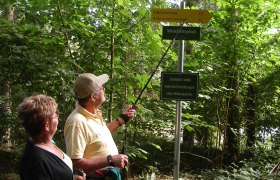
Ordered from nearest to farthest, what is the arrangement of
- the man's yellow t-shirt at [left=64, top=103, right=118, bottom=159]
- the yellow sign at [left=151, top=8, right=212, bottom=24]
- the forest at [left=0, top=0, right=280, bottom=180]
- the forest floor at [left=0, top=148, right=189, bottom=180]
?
the man's yellow t-shirt at [left=64, top=103, right=118, bottom=159] → the yellow sign at [left=151, top=8, right=212, bottom=24] → the forest at [left=0, top=0, right=280, bottom=180] → the forest floor at [left=0, top=148, right=189, bottom=180]

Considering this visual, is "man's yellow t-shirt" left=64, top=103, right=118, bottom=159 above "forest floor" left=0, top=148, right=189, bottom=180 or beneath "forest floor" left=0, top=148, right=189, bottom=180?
above

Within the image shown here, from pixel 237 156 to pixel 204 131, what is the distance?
3.05m

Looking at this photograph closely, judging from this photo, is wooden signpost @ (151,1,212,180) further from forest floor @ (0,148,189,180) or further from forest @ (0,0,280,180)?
forest floor @ (0,148,189,180)

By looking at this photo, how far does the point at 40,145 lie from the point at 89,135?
0.66 m

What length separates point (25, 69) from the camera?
4.58 m

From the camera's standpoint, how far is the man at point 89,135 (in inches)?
100

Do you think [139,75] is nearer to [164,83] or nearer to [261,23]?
[164,83]

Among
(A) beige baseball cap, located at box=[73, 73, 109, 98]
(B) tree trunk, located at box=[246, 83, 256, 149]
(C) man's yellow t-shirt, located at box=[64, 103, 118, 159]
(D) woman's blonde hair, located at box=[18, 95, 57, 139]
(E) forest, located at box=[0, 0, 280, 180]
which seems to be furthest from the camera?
(B) tree trunk, located at box=[246, 83, 256, 149]

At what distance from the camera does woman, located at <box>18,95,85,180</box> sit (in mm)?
1870

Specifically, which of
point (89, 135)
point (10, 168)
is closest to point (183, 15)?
point (89, 135)

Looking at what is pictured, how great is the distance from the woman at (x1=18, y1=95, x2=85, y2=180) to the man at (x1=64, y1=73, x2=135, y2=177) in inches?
16.9

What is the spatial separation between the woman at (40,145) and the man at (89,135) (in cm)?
43

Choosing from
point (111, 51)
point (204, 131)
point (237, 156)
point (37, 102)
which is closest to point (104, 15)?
point (111, 51)

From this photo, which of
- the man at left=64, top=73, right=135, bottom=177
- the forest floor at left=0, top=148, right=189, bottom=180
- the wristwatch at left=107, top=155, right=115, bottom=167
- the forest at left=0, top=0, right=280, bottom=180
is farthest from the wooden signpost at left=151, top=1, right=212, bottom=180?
the forest floor at left=0, top=148, right=189, bottom=180
